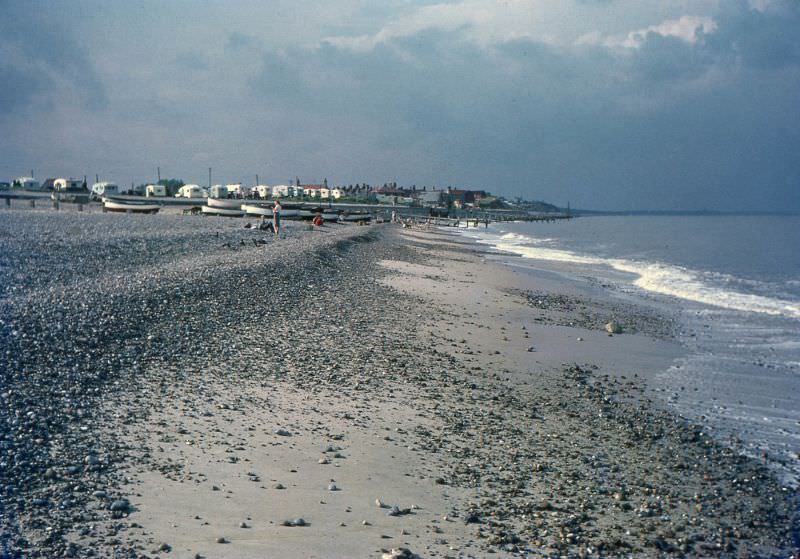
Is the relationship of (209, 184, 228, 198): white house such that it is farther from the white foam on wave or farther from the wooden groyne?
the white foam on wave

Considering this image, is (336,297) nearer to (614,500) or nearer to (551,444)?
(551,444)

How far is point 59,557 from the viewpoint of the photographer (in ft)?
13.4

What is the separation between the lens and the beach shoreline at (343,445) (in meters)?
4.81

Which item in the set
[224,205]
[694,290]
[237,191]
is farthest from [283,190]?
[694,290]

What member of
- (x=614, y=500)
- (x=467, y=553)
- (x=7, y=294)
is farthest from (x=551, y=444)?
(x=7, y=294)

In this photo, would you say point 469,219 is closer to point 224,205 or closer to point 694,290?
point 224,205

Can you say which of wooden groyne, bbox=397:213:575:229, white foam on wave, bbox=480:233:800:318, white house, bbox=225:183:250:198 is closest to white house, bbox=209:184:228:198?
white house, bbox=225:183:250:198

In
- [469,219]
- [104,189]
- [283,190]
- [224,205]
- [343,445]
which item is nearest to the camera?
[343,445]

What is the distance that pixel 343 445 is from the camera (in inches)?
260

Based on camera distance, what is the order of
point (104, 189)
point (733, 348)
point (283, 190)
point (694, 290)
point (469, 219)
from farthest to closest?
point (283, 190) < point (469, 219) < point (104, 189) < point (694, 290) < point (733, 348)

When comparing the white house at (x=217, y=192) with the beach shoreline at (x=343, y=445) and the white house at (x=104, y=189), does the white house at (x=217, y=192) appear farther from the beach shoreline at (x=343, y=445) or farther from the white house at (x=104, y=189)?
the beach shoreline at (x=343, y=445)

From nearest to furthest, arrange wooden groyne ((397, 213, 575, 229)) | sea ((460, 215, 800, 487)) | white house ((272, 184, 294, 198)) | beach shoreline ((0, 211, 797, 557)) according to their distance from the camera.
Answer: beach shoreline ((0, 211, 797, 557)), sea ((460, 215, 800, 487)), wooden groyne ((397, 213, 575, 229)), white house ((272, 184, 294, 198))

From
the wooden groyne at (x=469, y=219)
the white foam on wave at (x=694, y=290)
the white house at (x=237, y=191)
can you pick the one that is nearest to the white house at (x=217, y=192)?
the white house at (x=237, y=191)

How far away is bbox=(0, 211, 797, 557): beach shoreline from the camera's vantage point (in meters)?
4.81
